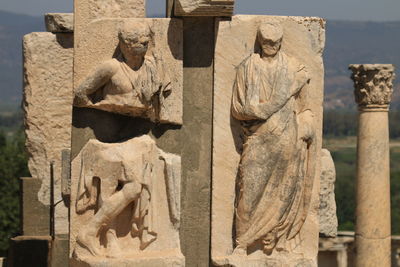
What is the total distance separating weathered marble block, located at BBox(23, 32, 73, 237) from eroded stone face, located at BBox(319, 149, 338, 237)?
428cm

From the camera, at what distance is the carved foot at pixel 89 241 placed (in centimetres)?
1098

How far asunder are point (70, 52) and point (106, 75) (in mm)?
4680

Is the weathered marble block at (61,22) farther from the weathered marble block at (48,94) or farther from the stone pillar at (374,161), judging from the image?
the stone pillar at (374,161)

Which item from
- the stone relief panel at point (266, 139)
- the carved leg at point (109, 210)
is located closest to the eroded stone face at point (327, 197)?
the stone relief panel at point (266, 139)

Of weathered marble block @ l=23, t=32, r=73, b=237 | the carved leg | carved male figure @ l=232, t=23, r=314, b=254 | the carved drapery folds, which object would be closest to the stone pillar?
the carved drapery folds

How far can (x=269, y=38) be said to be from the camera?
11141 mm

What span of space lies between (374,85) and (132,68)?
28.4 feet

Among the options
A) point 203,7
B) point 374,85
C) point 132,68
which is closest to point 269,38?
point 203,7

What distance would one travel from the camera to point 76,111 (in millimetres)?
11195

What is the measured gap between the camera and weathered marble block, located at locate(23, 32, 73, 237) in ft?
51.1

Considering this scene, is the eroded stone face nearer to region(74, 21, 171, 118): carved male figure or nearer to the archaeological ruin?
the archaeological ruin

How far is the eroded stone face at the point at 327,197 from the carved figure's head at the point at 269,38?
4.57ft

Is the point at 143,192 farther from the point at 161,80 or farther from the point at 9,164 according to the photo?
the point at 9,164

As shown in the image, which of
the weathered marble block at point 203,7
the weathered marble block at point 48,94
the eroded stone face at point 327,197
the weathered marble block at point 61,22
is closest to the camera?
the weathered marble block at point 203,7
